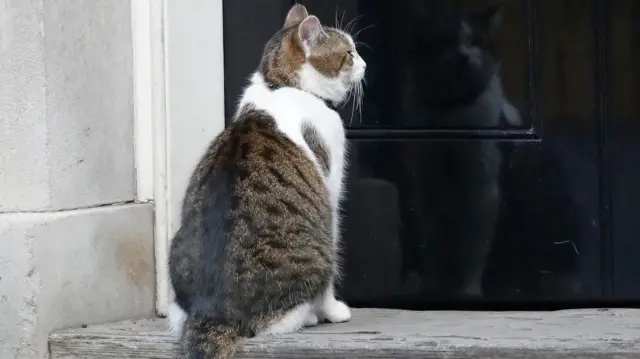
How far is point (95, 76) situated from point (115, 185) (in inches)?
10.6

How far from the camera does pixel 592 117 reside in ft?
7.93

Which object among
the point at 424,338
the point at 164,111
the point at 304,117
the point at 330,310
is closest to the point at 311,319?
the point at 330,310

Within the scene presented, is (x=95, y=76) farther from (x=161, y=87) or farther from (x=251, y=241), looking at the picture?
(x=251, y=241)

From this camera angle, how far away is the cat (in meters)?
1.90

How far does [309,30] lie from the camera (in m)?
2.16

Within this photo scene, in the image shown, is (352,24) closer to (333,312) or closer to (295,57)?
(295,57)

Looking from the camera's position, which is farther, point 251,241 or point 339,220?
point 339,220

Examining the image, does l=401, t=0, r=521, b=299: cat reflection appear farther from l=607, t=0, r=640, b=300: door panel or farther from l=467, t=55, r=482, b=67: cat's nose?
l=607, t=0, r=640, b=300: door panel

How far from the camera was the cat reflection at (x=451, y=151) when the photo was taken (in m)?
2.44

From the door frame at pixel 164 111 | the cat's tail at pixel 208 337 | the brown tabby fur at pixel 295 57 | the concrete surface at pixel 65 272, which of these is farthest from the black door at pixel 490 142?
the cat's tail at pixel 208 337

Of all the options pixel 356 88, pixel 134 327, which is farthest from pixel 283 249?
pixel 356 88

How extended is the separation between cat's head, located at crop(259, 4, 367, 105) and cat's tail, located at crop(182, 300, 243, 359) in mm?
591

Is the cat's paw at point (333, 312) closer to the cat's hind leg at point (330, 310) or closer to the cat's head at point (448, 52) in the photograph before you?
the cat's hind leg at point (330, 310)

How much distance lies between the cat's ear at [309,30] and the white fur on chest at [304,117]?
4.8 inches
